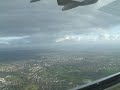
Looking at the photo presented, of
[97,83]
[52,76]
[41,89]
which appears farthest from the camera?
[52,76]

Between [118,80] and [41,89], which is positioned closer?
[118,80]

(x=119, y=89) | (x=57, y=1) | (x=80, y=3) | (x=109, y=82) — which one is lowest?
(x=119, y=89)

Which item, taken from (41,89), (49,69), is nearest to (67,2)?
(41,89)

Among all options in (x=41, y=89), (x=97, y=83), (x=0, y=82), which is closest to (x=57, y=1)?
(x=97, y=83)

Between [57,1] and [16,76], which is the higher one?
[57,1]

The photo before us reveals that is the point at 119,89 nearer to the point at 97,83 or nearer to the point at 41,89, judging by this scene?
the point at 97,83

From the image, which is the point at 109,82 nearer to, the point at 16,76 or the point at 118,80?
the point at 118,80

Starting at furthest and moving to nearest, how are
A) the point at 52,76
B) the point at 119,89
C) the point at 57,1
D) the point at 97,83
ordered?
1. the point at 52,76
2. the point at 119,89
3. the point at 57,1
4. the point at 97,83

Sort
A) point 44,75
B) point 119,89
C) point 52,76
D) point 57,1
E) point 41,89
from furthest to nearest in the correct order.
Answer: point 44,75 → point 52,76 → point 41,89 → point 119,89 → point 57,1

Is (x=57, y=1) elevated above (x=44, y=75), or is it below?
above
